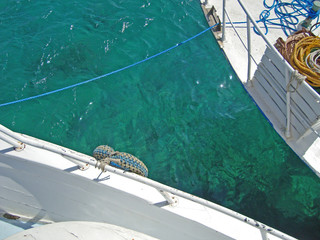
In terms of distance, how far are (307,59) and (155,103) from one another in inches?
123

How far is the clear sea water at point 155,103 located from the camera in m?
5.50

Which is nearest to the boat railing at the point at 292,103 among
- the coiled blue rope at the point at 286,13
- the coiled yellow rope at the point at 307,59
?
the coiled yellow rope at the point at 307,59

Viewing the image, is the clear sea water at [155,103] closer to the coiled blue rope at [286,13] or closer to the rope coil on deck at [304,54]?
the coiled blue rope at [286,13]

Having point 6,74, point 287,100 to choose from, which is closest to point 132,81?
point 6,74

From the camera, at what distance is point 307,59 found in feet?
16.0

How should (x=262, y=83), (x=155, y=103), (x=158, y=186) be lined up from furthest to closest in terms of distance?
(x=155, y=103), (x=262, y=83), (x=158, y=186)

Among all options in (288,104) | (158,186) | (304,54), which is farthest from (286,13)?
(158,186)

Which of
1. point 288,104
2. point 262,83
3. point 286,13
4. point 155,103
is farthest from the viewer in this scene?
point 286,13

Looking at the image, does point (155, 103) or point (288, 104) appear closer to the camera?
point (288, 104)

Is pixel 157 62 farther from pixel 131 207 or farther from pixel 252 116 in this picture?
pixel 131 207

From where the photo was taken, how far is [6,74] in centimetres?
655

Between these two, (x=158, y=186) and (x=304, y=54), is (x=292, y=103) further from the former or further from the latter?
(x=158, y=186)

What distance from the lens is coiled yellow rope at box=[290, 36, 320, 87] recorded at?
184 inches

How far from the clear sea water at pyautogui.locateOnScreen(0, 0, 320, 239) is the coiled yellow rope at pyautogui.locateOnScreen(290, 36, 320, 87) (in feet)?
5.46
